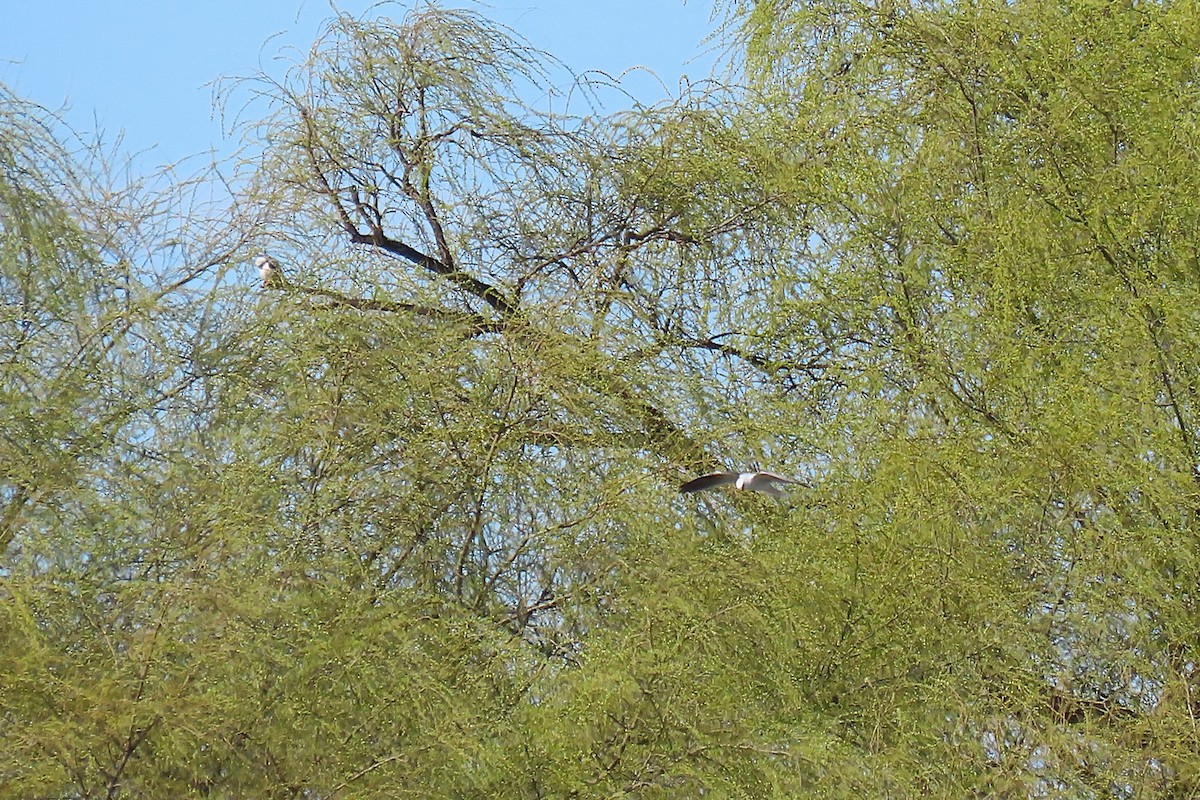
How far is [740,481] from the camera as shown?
4293 mm

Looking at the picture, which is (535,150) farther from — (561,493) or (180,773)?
(180,773)

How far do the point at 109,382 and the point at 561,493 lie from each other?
4.72 feet

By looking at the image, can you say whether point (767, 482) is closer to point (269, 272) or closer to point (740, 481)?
point (740, 481)

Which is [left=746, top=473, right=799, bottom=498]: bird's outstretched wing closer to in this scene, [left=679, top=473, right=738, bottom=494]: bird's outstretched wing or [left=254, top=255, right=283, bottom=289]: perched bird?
[left=679, top=473, right=738, bottom=494]: bird's outstretched wing

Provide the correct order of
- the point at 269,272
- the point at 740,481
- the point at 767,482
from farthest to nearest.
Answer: the point at 269,272, the point at 767,482, the point at 740,481

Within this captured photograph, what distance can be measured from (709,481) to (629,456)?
24.4 inches

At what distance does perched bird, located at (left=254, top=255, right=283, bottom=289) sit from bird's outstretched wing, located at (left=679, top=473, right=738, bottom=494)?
5.14 feet

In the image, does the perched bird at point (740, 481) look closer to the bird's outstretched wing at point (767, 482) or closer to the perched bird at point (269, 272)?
the bird's outstretched wing at point (767, 482)

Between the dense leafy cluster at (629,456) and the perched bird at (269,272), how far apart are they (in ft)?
0.19

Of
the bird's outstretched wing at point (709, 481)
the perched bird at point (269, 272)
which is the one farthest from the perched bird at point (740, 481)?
the perched bird at point (269, 272)

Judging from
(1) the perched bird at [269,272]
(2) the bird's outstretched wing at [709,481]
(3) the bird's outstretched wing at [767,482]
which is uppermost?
(1) the perched bird at [269,272]

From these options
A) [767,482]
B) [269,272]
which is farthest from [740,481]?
[269,272]

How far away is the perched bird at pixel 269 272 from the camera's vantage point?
16.6ft

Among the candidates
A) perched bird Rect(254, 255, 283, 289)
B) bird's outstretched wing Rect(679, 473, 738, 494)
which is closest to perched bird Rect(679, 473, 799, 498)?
bird's outstretched wing Rect(679, 473, 738, 494)
